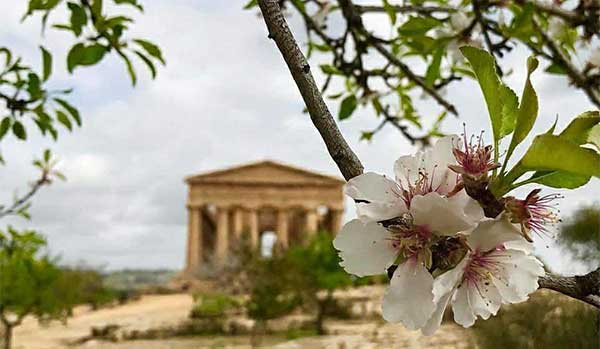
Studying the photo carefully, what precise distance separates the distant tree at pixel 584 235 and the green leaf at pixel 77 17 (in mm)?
661

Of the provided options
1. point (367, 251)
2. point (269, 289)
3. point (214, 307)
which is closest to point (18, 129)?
point (367, 251)

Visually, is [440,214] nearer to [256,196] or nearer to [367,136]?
[367,136]

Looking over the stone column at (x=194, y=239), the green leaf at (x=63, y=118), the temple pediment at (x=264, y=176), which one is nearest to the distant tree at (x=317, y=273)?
the green leaf at (x=63, y=118)

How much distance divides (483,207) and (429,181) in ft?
0.12

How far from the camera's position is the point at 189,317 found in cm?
716

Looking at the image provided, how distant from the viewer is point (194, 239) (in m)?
14.9

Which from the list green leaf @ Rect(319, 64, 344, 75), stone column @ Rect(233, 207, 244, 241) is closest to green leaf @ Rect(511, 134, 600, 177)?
green leaf @ Rect(319, 64, 344, 75)

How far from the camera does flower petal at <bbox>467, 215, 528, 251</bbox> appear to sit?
0.25 metres

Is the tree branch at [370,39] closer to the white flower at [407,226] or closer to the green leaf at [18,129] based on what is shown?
the green leaf at [18,129]

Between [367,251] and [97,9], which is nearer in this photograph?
[367,251]

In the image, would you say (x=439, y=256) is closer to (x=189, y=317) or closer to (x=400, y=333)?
(x=400, y=333)

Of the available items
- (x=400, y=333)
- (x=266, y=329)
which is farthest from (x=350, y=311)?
(x=400, y=333)

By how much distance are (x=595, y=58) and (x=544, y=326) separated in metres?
0.39

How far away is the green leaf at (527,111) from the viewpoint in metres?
0.25
